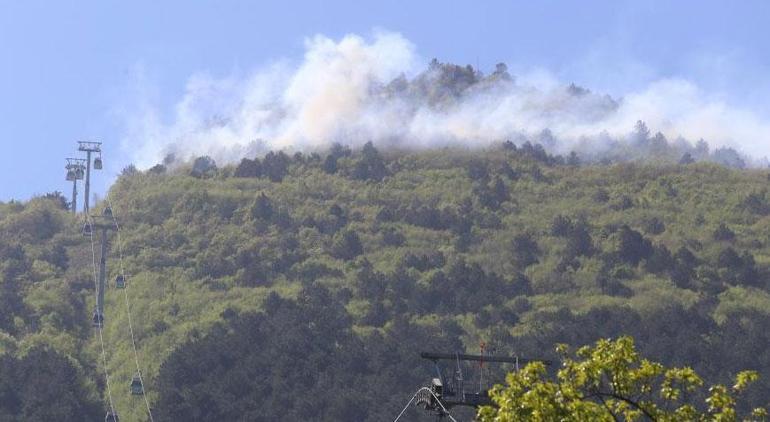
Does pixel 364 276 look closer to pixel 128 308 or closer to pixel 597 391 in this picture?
pixel 128 308

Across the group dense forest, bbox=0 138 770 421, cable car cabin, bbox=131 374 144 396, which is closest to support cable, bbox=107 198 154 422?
cable car cabin, bbox=131 374 144 396

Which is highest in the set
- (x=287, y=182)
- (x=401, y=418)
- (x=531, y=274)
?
(x=287, y=182)

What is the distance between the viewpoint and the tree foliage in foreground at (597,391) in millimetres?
28422

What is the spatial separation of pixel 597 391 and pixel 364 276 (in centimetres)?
9736

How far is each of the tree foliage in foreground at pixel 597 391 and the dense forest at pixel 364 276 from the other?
67.6 meters

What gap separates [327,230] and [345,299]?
2217cm

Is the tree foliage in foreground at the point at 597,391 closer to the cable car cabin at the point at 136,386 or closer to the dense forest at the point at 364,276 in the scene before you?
the dense forest at the point at 364,276

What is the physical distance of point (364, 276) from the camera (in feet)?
416

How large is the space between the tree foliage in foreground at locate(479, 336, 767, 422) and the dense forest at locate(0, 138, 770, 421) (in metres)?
67.6

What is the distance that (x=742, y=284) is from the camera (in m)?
130

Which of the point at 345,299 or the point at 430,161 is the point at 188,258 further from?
the point at 430,161

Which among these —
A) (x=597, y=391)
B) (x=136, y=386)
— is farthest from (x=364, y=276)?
(x=597, y=391)

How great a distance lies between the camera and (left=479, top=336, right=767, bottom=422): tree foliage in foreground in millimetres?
28422

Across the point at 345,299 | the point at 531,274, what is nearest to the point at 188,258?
the point at 345,299
